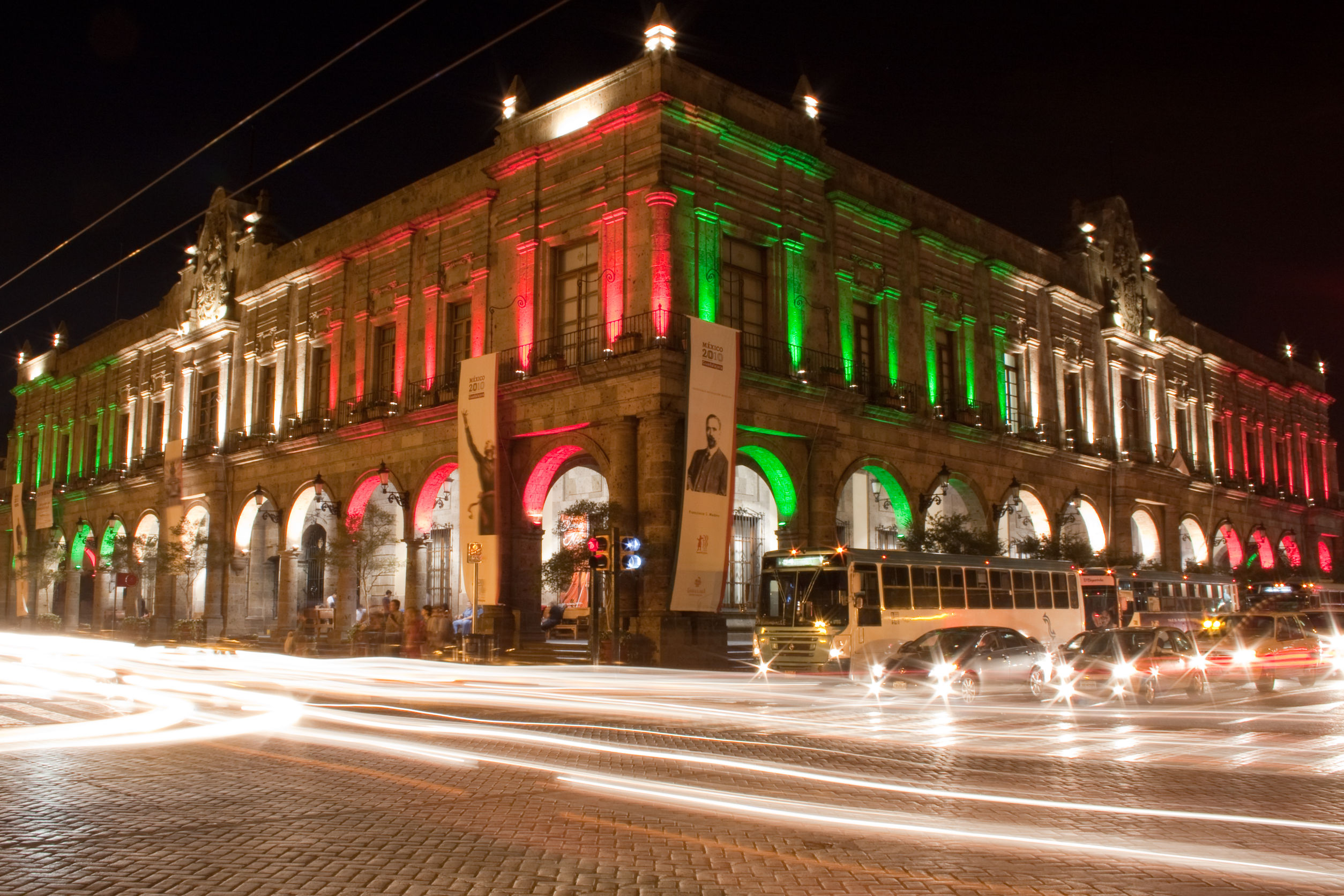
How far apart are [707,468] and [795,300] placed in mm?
6499

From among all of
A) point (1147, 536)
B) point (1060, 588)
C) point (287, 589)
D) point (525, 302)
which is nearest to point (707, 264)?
point (525, 302)

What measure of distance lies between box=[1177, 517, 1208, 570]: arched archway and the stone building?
0.56ft

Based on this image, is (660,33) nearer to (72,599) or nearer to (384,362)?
(384,362)

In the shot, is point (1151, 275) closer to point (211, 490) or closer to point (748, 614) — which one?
point (748, 614)

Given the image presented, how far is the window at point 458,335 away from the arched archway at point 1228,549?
35.3 m

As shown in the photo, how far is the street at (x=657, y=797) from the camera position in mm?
6195

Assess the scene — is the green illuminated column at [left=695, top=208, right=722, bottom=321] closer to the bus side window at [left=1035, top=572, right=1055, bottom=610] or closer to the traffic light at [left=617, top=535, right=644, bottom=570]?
the traffic light at [left=617, top=535, right=644, bottom=570]

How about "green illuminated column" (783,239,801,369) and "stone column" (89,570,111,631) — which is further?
"stone column" (89,570,111,631)

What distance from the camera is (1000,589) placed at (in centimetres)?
2558

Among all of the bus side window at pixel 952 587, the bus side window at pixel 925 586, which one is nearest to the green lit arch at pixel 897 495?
the bus side window at pixel 952 587

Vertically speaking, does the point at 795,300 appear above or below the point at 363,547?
above

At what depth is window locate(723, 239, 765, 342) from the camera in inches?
1131

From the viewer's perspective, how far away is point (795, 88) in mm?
31297

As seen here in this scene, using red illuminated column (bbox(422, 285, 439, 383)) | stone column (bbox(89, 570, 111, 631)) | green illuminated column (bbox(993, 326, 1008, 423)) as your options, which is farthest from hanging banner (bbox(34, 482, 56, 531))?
green illuminated column (bbox(993, 326, 1008, 423))
